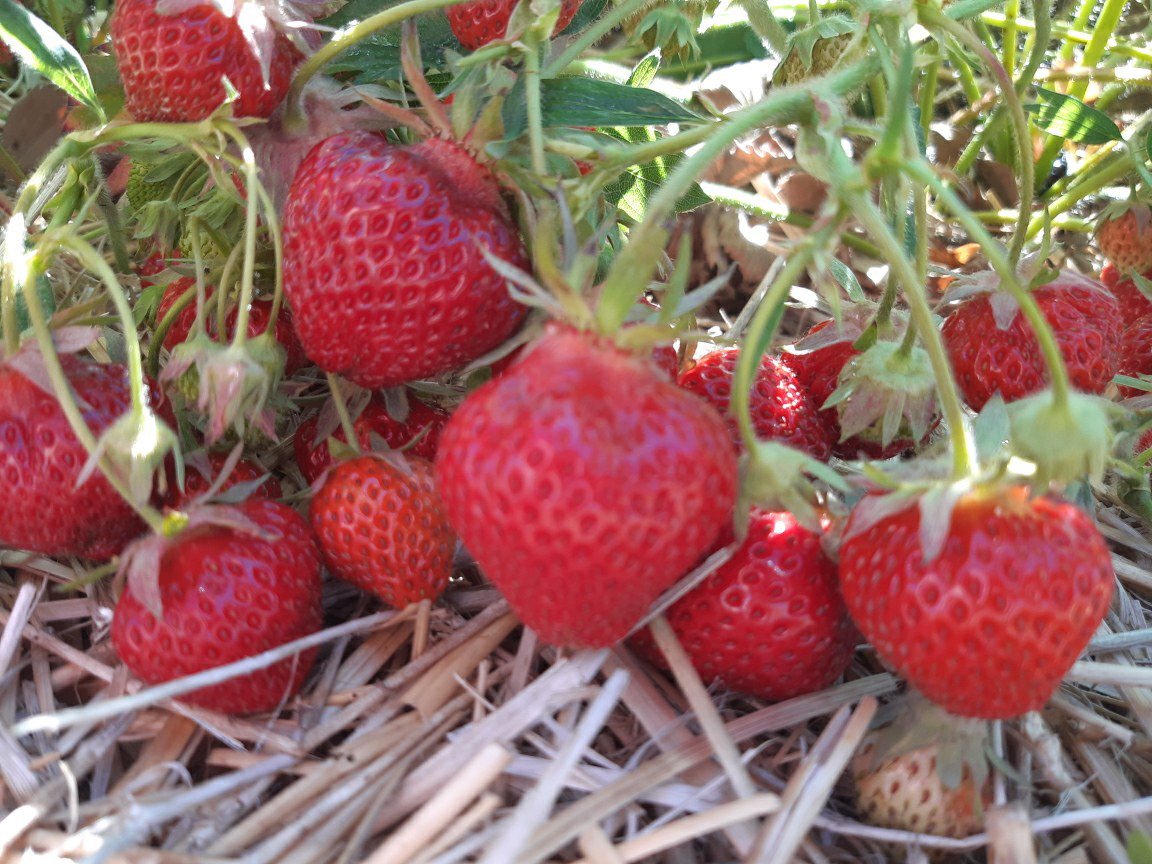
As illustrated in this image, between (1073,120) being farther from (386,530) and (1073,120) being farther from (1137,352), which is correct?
(386,530)

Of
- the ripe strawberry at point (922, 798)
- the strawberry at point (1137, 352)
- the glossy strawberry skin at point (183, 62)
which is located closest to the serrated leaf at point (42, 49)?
the glossy strawberry skin at point (183, 62)

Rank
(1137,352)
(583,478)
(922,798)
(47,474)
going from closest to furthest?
(583,478) → (922,798) → (47,474) → (1137,352)

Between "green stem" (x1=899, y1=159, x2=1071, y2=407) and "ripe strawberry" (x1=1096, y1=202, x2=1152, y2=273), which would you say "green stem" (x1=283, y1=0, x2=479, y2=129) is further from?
"ripe strawberry" (x1=1096, y1=202, x2=1152, y2=273)

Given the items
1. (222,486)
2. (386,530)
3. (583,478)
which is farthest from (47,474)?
(583,478)

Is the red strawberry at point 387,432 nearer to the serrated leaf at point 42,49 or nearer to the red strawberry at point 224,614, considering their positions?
the red strawberry at point 224,614

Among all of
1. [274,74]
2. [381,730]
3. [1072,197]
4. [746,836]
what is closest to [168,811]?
[381,730]

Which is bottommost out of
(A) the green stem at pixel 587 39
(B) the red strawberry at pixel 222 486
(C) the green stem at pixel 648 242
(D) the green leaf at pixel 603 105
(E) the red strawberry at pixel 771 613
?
(E) the red strawberry at pixel 771 613
